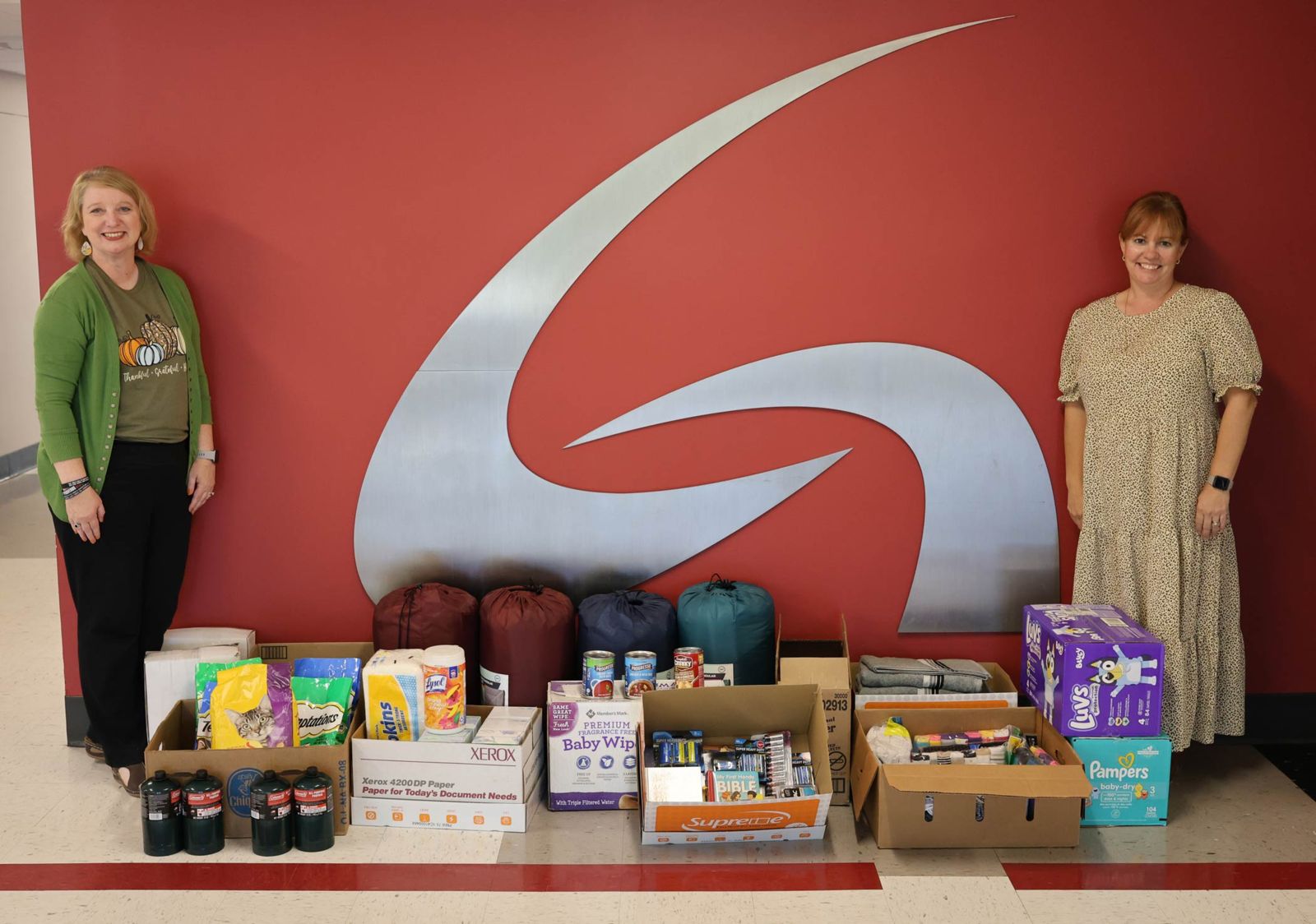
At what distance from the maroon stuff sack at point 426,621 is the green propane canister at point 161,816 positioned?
69 cm

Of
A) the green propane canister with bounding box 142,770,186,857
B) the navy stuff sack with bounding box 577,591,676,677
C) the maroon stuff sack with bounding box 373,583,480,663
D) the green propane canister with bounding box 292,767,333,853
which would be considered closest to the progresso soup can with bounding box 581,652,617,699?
the navy stuff sack with bounding box 577,591,676,677

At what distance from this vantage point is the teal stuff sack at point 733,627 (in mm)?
3299

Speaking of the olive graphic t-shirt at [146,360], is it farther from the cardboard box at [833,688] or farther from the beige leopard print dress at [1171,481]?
the beige leopard print dress at [1171,481]

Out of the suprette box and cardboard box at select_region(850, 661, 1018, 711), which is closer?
the suprette box

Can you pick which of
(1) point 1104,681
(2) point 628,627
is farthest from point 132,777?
(1) point 1104,681

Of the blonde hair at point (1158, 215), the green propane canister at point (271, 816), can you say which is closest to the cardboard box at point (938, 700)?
the blonde hair at point (1158, 215)

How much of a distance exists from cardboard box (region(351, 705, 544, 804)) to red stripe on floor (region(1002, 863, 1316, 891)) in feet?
4.14

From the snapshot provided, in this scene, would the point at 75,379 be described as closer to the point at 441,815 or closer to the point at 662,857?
the point at 441,815

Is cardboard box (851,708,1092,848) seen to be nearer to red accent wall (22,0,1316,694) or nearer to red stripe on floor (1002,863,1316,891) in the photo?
red stripe on floor (1002,863,1316,891)

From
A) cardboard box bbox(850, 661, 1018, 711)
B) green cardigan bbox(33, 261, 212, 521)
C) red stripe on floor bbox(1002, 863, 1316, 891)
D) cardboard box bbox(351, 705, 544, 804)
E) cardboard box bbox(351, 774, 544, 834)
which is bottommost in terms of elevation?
red stripe on floor bbox(1002, 863, 1316, 891)

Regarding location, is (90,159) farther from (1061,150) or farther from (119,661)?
(1061,150)

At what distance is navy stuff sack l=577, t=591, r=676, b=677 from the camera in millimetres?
3291

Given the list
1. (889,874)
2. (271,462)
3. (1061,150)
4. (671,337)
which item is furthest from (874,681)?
(271,462)

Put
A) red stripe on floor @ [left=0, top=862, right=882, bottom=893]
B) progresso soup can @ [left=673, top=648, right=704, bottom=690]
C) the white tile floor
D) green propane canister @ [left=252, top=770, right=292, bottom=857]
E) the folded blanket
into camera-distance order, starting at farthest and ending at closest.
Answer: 1. the folded blanket
2. progresso soup can @ [left=673, top=648, right=704, bottom=690]
3. green propane canister @ [left=252, top=770, right=292, bottom=857]
4. red stripe on floor @ [left=0, top=862, right=882, bottom=893]
5. the white tile floor
